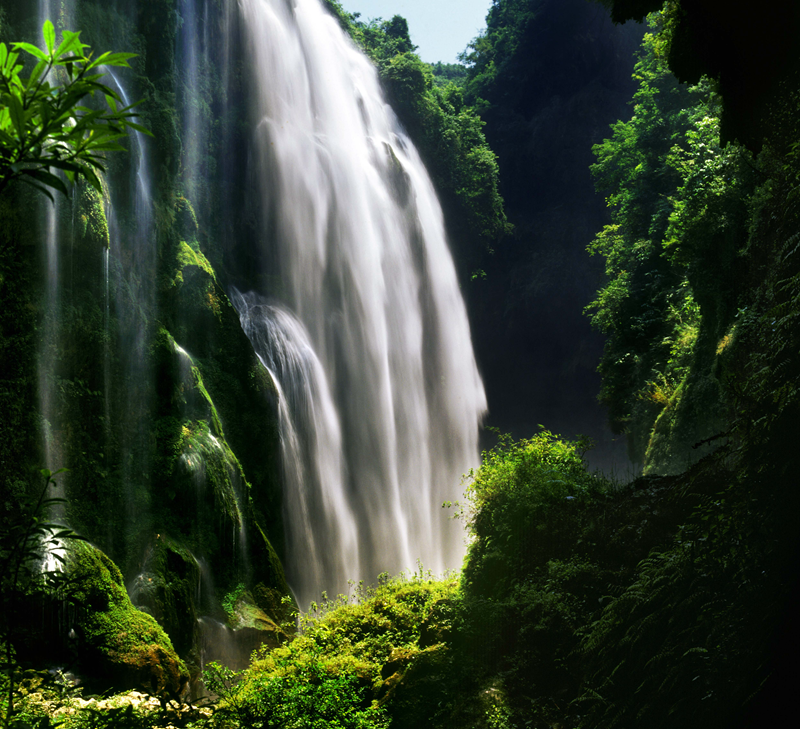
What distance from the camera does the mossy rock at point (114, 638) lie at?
6.12 meters

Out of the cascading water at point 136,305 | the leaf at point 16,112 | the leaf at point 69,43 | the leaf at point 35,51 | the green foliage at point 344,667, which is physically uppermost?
the cascading water at point 136,305

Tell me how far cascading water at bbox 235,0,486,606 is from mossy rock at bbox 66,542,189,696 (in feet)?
17.3

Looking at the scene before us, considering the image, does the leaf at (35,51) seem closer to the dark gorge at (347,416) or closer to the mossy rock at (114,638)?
the dark gorge at (347,416)

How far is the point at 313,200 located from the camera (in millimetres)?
16297

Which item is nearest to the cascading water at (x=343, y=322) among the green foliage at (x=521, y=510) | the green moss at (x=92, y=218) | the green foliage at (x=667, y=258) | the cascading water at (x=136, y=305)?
the cascading water at (x=136, y=305)

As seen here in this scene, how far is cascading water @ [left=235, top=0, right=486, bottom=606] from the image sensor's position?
13641 mm

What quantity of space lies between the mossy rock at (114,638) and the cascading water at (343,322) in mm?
5278

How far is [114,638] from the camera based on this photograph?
6.35 metres

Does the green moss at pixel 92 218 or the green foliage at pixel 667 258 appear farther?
the green foliage at pixel 667 258

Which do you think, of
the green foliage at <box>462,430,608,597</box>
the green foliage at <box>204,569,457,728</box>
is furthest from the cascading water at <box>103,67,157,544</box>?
the green foliage at <box>462,430,608,597</box>

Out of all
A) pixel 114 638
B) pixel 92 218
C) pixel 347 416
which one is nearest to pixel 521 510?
pixel 114 638

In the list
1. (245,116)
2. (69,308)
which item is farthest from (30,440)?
(245,116)

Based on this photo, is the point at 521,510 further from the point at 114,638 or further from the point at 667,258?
the point at 667,258

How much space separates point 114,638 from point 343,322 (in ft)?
36.4
